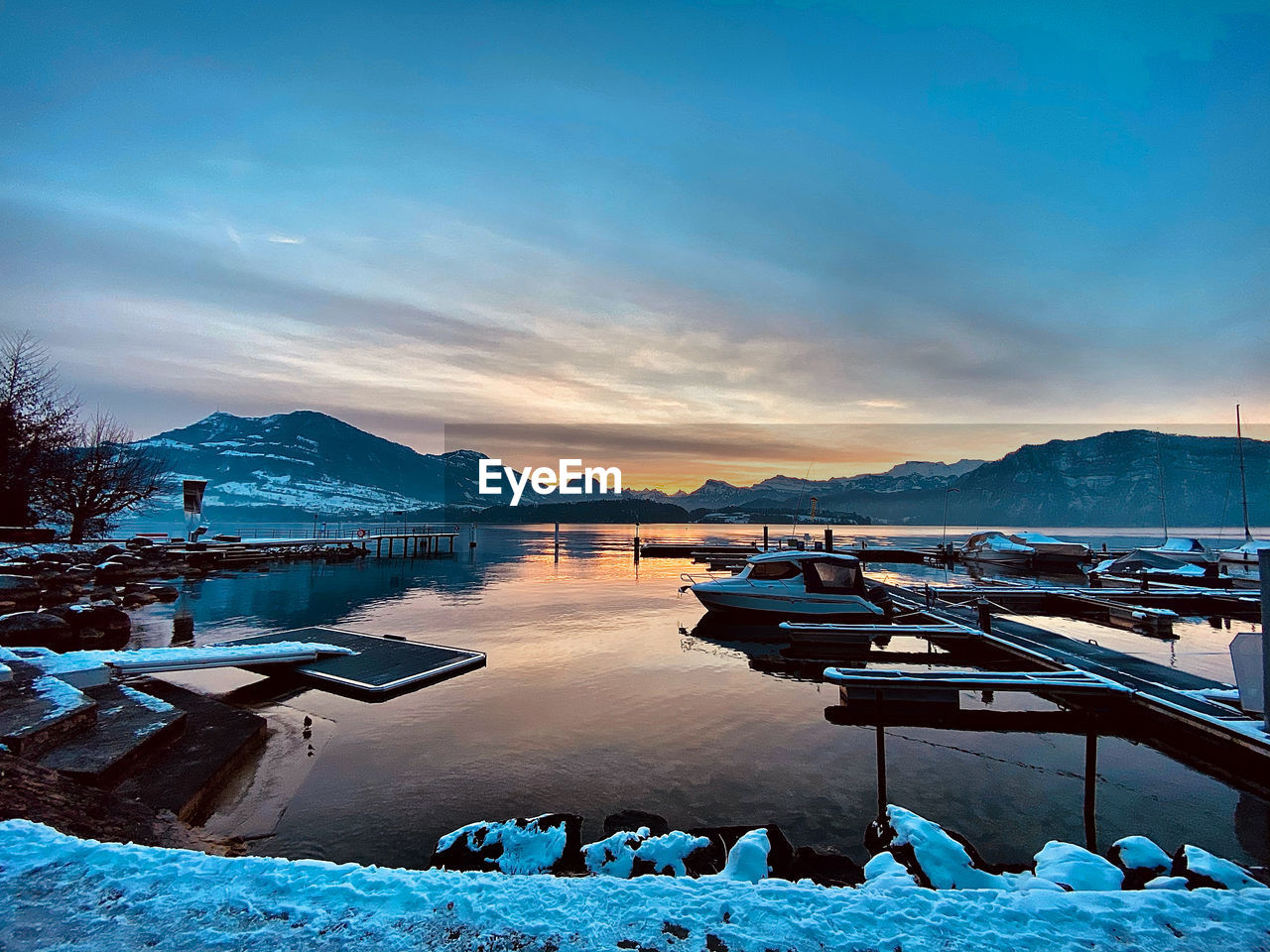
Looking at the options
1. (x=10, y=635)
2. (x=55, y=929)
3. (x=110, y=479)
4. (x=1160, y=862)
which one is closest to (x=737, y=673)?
(x=1160, y=862)

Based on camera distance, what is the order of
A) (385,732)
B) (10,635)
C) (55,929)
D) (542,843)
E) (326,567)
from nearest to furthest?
(55,929)
(542,843)
(385,732)
(10,635)
(326,567)

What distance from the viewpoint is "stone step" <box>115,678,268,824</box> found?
25.2 ft

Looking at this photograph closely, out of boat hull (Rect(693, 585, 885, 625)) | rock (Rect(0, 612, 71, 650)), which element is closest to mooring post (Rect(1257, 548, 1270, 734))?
boat hull (Rect(693, 585, 885, 625))

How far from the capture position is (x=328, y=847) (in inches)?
288

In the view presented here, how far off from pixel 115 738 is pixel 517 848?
6519 mm

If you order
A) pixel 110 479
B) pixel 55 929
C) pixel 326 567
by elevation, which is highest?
pixel 110 479

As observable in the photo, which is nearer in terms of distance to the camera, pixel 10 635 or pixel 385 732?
pixel 385 732

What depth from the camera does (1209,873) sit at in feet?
17.8

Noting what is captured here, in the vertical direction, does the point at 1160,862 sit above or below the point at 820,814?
above

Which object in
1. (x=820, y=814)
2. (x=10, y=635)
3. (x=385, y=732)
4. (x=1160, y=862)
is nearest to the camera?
(x=1160, y=862)

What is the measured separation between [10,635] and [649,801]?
670 inches

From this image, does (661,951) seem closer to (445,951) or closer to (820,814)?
(445,951)

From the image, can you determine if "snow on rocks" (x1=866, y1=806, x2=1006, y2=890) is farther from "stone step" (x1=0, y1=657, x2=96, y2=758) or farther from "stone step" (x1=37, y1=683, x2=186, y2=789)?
"stone step" (x1=0, y1=657, x2=96, y2=758)

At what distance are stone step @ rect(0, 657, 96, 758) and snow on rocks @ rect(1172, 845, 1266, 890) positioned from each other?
41.8ft
